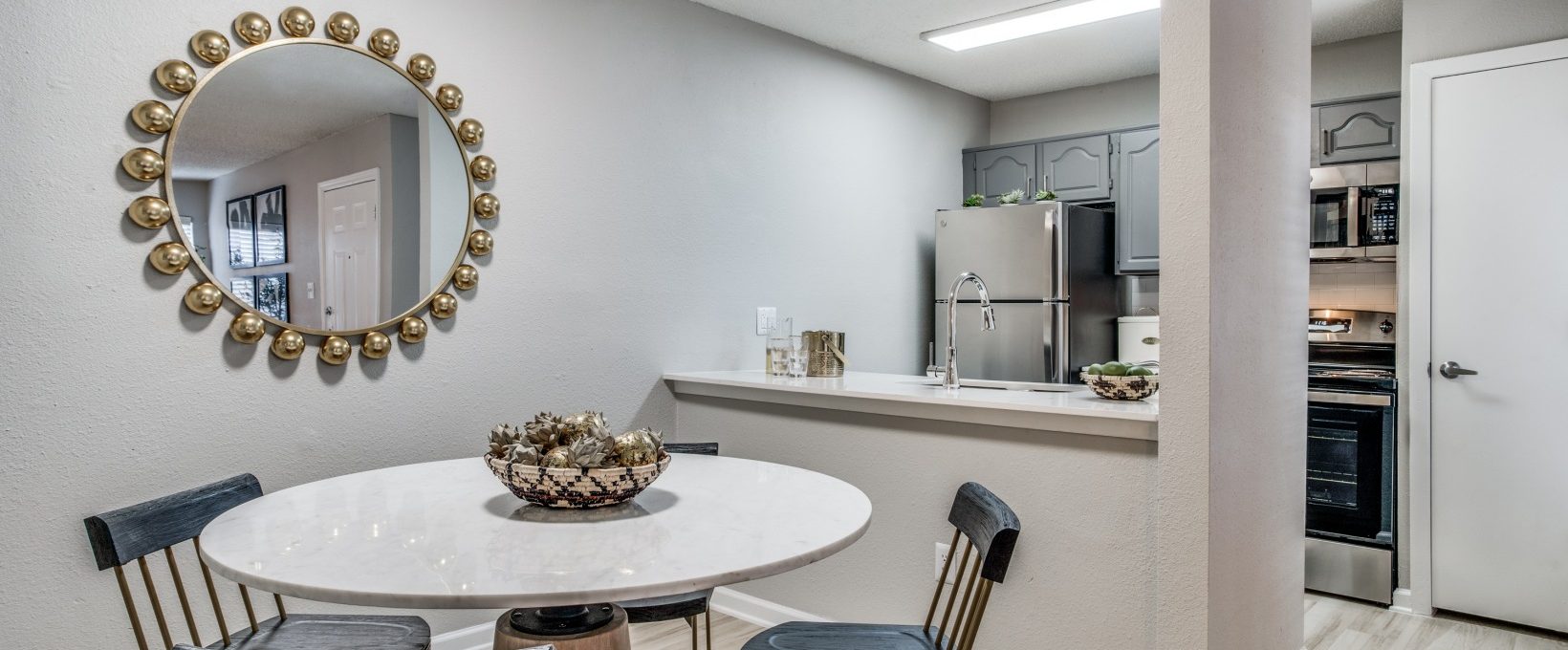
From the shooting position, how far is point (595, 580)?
1101mm

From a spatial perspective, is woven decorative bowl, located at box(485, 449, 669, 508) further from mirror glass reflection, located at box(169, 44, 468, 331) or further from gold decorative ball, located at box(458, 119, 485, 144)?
gold decorative ball, located at box(458, 119, 485, 144)

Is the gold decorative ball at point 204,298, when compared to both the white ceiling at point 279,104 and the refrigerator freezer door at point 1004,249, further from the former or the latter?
the refrigerator freezer door at point 1004,249

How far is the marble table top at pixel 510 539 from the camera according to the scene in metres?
1.09

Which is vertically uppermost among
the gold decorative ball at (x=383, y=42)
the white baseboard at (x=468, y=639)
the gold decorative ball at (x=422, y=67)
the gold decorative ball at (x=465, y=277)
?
the gold decorative ball at (x=383, y=42)

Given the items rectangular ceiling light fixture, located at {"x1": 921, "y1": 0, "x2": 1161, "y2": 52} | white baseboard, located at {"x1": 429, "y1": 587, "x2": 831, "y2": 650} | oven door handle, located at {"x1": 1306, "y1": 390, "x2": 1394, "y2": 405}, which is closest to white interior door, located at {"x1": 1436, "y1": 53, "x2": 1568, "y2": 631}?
oven door handle, located at {"x1": 1306, "y1": 390, "x2": 1394, "y2": 405}

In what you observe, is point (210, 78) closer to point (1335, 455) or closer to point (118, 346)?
point (118, 346)

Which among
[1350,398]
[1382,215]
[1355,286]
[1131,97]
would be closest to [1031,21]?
[1131,97]

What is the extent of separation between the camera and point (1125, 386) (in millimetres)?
2223

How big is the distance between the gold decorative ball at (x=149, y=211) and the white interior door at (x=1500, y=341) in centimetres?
384

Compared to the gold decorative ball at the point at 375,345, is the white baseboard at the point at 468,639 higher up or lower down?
lower down

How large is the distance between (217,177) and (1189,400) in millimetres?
2298

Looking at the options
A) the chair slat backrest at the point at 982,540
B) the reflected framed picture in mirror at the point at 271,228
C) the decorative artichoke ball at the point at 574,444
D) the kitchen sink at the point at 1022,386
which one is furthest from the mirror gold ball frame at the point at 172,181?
the chair slat backrest at the point at 982,540

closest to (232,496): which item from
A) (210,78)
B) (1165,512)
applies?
(210,78)

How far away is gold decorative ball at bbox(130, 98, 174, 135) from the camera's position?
1992 mm
